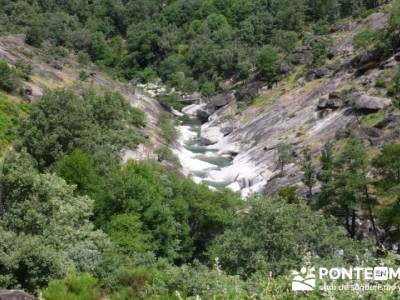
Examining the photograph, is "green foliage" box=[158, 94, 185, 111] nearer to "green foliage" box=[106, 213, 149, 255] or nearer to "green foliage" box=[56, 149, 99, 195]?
"green foliage" box=[56, 149, 99, 195]

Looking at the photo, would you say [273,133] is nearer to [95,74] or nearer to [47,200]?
[95,74]

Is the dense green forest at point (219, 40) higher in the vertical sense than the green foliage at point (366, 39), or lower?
higher

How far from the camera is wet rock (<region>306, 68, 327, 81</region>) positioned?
384 feet

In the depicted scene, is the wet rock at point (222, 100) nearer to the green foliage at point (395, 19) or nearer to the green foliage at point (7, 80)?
the green foliage at point (395, 19)

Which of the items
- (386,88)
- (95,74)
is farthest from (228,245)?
(95,74)

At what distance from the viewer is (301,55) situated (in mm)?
136625

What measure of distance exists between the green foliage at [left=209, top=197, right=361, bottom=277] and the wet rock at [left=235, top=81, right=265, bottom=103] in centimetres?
9367

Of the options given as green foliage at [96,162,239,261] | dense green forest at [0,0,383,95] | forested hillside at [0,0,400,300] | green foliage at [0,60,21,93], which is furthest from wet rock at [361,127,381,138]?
dense green forest at [0,0,383,95]

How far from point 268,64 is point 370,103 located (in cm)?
5166

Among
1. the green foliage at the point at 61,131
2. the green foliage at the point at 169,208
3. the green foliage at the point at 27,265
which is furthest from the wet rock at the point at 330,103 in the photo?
the green foliage at the point at 27,265

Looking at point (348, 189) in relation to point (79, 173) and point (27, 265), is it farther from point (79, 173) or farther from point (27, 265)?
point (27, 265)

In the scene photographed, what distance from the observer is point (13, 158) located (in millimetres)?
37812

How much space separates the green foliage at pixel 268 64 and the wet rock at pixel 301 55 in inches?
180

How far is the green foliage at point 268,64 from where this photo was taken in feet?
439
